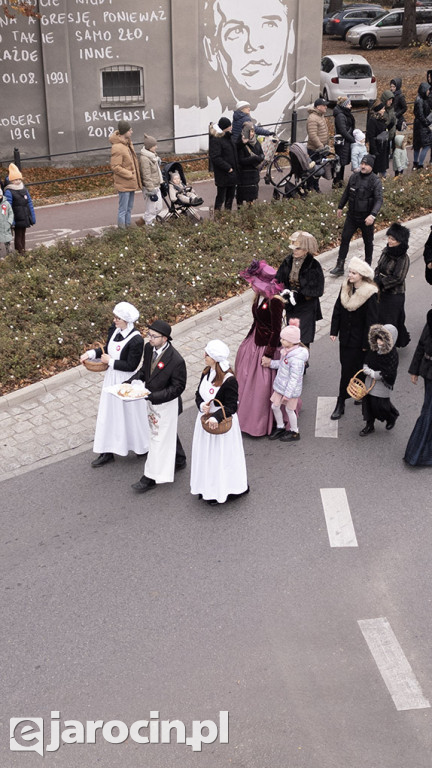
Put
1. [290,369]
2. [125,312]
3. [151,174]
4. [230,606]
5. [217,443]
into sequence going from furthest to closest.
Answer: [151,174], [290,369], [125,312], [217,443], [230,606]

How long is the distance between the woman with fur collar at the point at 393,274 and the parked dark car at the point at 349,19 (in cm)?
3366

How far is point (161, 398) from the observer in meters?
7.41

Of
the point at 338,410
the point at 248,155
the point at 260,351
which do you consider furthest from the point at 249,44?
the point at 260,351

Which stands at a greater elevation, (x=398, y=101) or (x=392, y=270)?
(x=398, y=101)

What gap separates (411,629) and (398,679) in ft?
1.73

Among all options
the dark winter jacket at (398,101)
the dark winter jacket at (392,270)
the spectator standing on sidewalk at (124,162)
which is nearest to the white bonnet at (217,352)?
the dark winter jacket at (392,270)

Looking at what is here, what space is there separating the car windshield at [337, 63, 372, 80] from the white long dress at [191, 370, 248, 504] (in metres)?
21.1

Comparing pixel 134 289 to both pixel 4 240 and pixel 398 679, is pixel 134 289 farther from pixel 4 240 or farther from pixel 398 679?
pixel 398 679

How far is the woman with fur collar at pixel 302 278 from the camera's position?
28.7 feet

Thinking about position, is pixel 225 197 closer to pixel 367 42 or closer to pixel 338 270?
pixel 338 270

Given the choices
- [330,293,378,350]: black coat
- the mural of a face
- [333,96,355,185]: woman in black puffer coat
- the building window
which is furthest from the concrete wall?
[330,293,378,350]: black coat

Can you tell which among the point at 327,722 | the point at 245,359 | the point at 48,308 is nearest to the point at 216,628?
the point at 327,722

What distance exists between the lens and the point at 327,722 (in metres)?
5.32

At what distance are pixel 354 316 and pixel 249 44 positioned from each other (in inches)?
599
